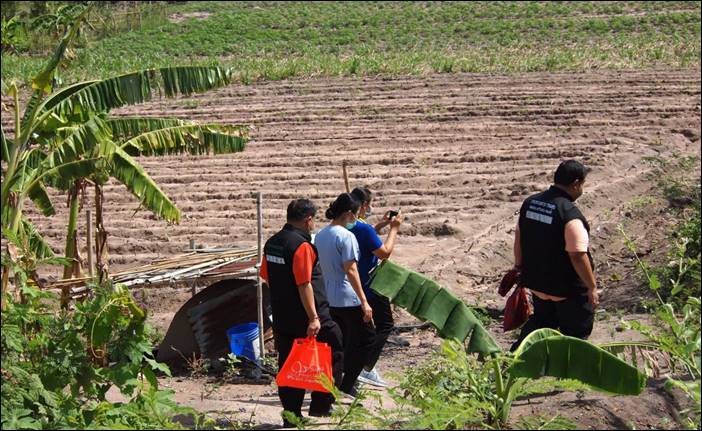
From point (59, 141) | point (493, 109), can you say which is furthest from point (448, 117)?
point (59, 141)

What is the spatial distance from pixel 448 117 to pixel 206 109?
550 cm

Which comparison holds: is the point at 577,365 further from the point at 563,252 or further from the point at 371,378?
the point at 371,378

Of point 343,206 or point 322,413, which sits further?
point 343,206

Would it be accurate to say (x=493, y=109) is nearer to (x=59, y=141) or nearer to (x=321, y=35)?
(x=59, y=141)

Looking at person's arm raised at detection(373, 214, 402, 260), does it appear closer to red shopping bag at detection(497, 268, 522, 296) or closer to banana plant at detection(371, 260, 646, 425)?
banana plant at detection(371, 260, 646, 425)

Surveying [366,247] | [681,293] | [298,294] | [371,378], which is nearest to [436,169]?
[681,293]

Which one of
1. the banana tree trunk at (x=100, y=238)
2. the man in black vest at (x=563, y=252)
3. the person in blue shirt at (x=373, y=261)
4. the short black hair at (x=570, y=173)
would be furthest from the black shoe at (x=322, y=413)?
the banana tree trunk at (x=100, y=238)

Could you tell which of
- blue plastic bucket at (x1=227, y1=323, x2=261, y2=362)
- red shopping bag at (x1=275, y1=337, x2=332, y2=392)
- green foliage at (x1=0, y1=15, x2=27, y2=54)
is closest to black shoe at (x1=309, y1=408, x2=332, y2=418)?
red shopping bag at (x1=275, y1=337, x2=332, y2=392)

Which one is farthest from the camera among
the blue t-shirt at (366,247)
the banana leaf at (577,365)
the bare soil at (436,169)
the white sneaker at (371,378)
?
the bare soil at (436,169)

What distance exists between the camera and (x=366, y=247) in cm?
837

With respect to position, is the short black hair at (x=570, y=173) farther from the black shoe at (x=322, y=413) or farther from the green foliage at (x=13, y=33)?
the green foliage at (x=13, y=33)

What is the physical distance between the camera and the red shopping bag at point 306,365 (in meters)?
7.15

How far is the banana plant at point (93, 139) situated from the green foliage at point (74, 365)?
1675 millimetres

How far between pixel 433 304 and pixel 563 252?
0.95m
